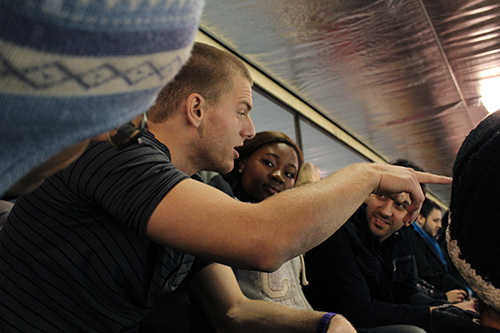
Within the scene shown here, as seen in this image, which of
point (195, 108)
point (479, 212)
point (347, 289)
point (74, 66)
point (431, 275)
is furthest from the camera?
point (431, 275)

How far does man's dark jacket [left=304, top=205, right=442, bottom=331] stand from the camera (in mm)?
2074

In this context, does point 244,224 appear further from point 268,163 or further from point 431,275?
point 431,275

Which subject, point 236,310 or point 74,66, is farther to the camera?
point 236,310

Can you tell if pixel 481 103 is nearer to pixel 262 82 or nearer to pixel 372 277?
pixel 262 82

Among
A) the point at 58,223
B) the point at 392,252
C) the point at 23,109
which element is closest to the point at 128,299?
the point at 58,223

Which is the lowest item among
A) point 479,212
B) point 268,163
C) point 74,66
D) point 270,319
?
point 268,163

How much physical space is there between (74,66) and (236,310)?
109cm

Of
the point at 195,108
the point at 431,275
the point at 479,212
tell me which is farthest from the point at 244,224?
the point at 431,275

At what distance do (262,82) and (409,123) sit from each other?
264cm

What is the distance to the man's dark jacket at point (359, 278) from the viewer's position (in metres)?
2.07

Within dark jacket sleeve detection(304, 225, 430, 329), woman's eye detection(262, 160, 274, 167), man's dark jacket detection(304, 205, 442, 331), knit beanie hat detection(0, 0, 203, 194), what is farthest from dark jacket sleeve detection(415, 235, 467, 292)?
knit beanie hat detection(0, 0, 203, 194)

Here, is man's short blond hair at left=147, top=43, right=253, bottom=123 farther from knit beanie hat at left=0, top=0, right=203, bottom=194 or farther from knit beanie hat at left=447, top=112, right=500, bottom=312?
knit beanie hat at left=0, top=0, right=203, bottom=194

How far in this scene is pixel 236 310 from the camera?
4.01 feet

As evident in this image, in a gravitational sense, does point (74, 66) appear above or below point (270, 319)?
above
